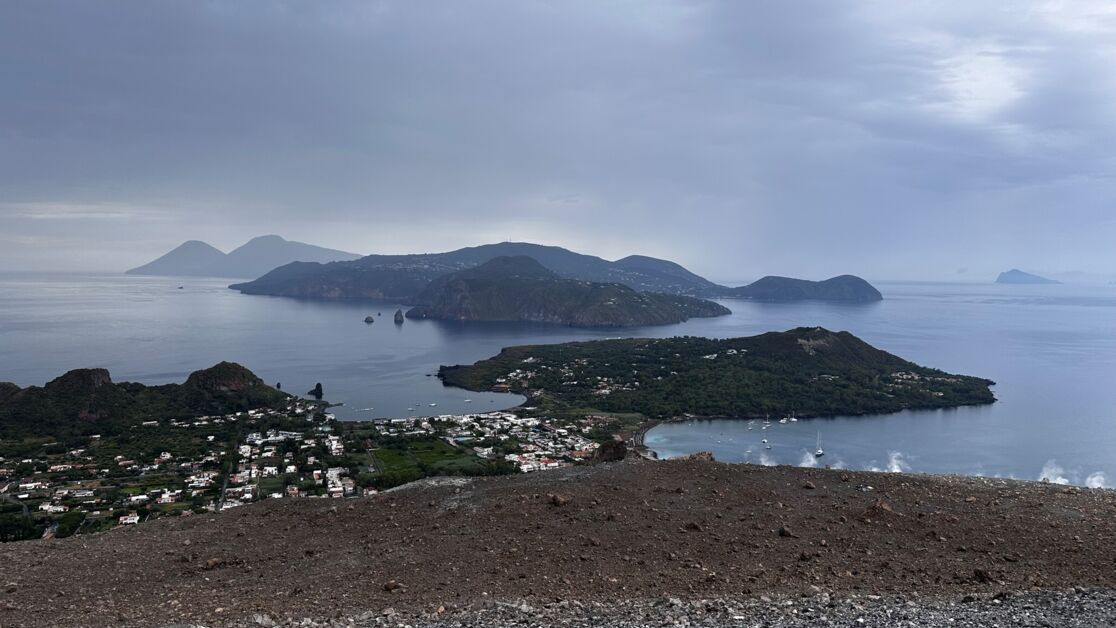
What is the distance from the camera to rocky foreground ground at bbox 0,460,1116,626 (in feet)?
21.7

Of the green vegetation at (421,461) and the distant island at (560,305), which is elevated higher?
the distant island at (560,305)

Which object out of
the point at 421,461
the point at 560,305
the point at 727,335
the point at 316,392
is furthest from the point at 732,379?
the point at 560,305

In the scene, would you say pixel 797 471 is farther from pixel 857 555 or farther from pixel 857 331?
pixel 857 331

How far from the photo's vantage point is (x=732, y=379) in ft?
221

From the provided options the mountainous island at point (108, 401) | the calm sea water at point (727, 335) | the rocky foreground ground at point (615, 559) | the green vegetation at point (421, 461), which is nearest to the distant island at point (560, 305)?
the calm sea water at point (727, 335)

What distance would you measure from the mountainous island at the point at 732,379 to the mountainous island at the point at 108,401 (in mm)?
25701

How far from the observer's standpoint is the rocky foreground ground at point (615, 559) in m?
6.61

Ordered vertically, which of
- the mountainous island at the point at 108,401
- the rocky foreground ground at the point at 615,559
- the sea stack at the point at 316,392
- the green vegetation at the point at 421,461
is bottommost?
the sea stack at the point at 316,392

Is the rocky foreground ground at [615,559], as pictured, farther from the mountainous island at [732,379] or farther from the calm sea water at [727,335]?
the mountainous island at [732,379]

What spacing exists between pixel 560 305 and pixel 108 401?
125 meters

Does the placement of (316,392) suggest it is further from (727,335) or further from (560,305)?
(560,305)

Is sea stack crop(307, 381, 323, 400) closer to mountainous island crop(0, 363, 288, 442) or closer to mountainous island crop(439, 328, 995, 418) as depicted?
mountainous island crop(0, 363, 288, 442)

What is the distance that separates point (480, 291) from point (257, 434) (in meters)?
141

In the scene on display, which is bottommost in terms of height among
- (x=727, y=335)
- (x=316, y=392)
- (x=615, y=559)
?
(x=316, y=392)
